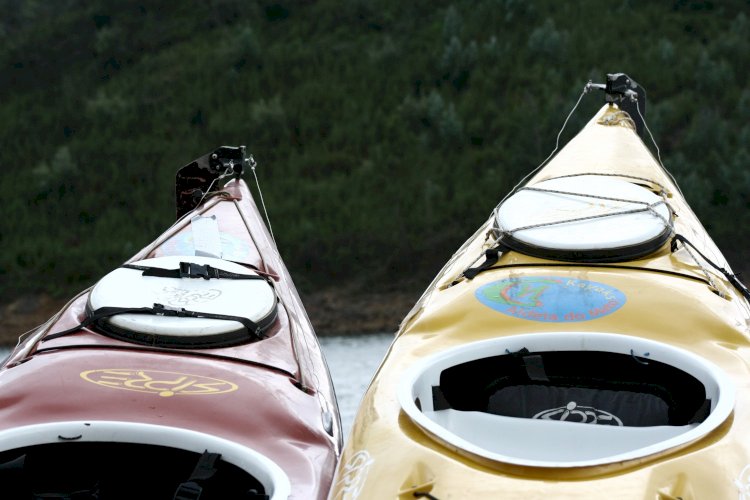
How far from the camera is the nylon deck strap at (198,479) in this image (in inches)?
152

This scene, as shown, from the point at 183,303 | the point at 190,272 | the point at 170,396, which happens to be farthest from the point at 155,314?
the point at 170,396

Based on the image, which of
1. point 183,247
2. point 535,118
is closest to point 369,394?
point 183,247

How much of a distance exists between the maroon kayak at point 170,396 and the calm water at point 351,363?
5536mm

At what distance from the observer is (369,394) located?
158 inches

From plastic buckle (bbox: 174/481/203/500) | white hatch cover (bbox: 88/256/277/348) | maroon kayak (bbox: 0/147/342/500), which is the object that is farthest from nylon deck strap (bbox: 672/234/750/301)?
plastic buckle (bbox: 174/481/203/500)

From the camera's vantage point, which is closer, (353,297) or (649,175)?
(649,175)

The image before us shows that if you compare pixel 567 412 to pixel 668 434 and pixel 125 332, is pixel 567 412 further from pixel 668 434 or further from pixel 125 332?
pixel 125 332

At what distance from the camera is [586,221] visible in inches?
189

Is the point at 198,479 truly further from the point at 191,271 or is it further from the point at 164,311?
the point at 191,271

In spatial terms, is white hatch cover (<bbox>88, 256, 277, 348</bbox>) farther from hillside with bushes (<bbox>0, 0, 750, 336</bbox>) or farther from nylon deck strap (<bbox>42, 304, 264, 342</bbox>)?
hillside with bushes (<bbox>0, 0, 750, 336</bbox>)

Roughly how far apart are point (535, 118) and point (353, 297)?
5.32 meters

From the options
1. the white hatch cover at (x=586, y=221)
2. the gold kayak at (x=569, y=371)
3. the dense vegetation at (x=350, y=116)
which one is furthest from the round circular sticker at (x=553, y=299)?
the dense vegetation at (x=350, y=116)

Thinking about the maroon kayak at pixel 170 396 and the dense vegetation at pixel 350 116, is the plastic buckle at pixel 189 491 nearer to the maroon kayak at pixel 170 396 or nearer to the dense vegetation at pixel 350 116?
the maroon kayak at pixel 170 396

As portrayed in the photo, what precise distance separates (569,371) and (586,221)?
3.14 ft
